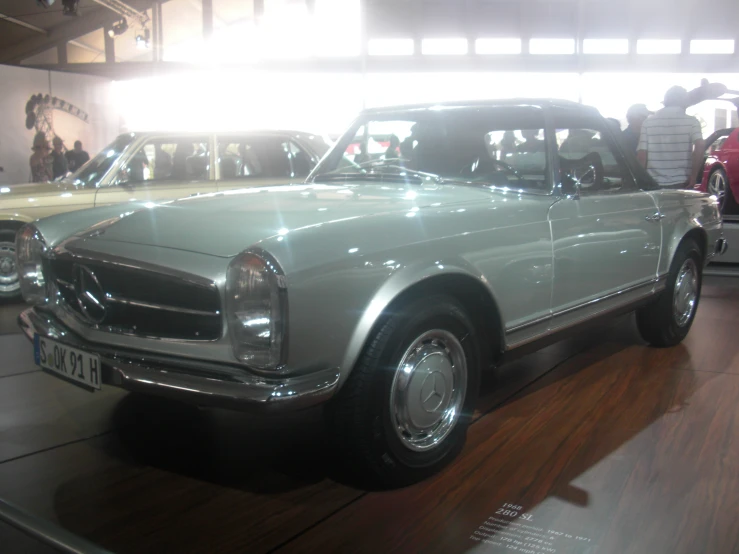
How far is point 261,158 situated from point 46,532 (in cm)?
503

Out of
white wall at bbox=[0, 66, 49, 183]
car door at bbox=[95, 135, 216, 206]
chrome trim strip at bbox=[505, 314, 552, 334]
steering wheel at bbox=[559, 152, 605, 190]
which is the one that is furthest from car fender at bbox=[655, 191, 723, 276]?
white wall at bbox=[0, 66, 49, 183]

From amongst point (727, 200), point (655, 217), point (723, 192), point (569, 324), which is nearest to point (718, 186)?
point (723, 192)

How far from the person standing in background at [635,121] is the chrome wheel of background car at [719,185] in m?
1.64

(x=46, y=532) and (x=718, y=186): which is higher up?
(x=718, y=186)

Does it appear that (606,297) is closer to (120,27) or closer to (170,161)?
(170,161)

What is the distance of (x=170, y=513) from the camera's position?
225 cm

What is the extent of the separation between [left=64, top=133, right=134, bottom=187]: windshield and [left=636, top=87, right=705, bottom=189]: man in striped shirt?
469 cm

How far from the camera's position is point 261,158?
673 cm

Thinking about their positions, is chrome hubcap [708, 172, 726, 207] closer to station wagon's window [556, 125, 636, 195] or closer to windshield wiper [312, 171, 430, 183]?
station wagon's window [556, 125, 636, 195]

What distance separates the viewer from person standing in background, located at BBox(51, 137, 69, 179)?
10.2 metres

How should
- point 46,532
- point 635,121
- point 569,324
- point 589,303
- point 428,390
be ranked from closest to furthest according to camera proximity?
point 46,532 → point 428,390 → point 569,324 → point 589,303 → point 635,121

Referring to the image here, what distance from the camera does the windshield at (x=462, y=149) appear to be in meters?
3.19

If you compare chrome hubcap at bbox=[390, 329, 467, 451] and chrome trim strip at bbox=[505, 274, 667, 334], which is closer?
chrome hubcap at bbox=[390, 329, 467, 451]

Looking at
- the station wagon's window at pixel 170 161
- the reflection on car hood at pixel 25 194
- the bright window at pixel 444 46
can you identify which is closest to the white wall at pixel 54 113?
the reflection on car hood at pixel 25 194
